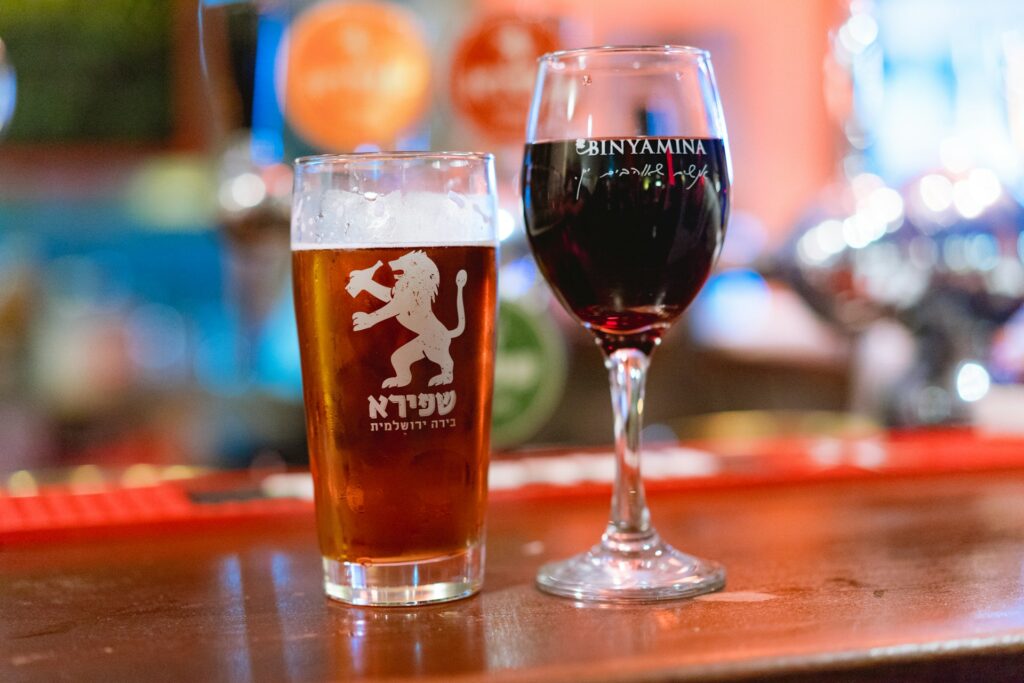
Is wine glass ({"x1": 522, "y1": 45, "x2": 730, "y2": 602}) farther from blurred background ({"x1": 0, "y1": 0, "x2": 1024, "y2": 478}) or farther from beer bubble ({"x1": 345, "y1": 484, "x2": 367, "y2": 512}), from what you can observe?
blurred background ({"x1": 0, "y1": 0, "x2": 1024, "y2": 478})

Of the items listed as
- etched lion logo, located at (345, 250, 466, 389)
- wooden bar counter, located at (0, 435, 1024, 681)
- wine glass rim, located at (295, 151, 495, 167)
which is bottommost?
wooden bar counter, located at (0, 435, 1024, 681)

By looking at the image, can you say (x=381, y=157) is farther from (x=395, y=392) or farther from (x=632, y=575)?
(x=632, y=575)

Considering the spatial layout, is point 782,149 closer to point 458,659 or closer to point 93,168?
point 93,168

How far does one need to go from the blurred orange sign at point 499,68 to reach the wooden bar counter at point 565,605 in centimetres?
110

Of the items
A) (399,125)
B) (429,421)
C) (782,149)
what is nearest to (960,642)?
(429,421)

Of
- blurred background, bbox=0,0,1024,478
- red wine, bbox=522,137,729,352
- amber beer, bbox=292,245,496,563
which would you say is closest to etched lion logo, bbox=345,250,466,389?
amber beer, bbox=292,245,496,563

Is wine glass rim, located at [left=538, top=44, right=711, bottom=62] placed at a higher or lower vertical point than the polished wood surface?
higher

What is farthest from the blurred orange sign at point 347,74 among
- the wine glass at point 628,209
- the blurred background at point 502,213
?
the wine glass at point 628,209

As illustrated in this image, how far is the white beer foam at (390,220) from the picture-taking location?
2.63 feet

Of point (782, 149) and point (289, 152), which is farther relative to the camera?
point (782, 149)

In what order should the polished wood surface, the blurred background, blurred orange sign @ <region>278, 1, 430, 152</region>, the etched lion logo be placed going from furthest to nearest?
blurred orange sign @ <region>278, 1, 430, 152</region> → the blurred background → the etched lion logo → the polished wood surface

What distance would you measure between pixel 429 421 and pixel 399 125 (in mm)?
1500

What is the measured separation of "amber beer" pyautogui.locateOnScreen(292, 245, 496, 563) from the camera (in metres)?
0.80

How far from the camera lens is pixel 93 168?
409cm
